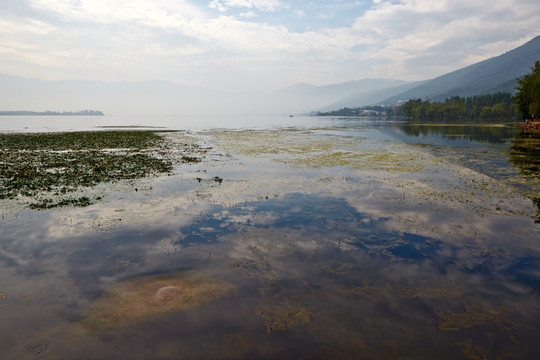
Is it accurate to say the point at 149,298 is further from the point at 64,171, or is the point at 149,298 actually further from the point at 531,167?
the point at 531,167

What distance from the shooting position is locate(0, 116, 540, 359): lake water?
8281mm

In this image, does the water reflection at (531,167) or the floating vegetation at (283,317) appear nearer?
the floating vegetation at (283,317)

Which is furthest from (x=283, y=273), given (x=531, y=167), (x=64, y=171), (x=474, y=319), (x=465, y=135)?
(x=465, y=135)

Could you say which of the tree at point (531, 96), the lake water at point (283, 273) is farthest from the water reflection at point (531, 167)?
the tree at point (531, 96)

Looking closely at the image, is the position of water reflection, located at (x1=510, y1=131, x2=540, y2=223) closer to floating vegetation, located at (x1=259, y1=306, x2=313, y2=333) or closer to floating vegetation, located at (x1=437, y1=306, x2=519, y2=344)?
floating vegetation, located at (x1=437, y1=306, x2=519, y2=344)

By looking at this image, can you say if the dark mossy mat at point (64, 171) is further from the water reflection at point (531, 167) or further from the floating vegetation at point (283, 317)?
the water reflection at point (531, 167)

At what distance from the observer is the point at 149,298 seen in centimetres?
1031

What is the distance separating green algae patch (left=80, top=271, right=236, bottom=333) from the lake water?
8 cm

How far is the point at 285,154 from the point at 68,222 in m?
31.4

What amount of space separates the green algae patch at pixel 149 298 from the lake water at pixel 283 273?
81mm

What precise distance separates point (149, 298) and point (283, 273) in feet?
16.7

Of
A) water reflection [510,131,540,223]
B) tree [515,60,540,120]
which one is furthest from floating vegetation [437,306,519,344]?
tree [515,60,540,120]

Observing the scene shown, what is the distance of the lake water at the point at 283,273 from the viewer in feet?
27.2

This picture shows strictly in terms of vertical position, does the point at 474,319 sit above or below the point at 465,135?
below
